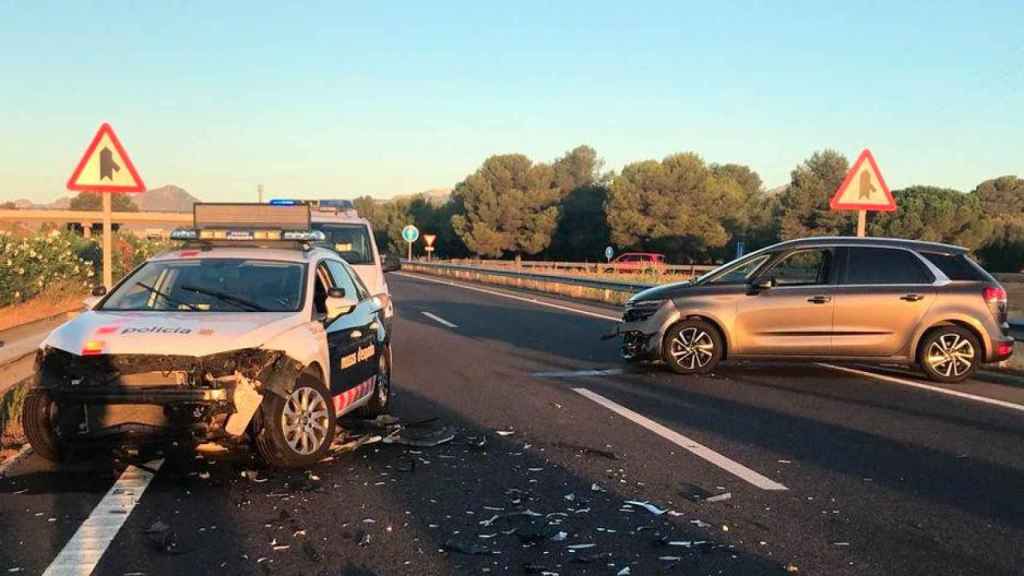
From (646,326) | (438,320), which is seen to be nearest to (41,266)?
(438,320)

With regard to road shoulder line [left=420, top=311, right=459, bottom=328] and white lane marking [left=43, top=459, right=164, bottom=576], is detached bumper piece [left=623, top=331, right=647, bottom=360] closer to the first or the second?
road shoulder line [left=420, top=311, right=459, bottom=328]

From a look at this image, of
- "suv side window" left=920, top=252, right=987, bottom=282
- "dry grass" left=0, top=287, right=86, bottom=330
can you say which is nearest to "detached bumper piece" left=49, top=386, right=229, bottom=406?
"suv side window" left=920, top=252, right=987, bottom=282

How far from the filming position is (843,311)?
10164 mm

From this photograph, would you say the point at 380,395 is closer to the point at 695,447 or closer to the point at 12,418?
the point at 695,447

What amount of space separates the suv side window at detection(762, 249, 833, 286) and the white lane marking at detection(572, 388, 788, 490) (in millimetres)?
3084

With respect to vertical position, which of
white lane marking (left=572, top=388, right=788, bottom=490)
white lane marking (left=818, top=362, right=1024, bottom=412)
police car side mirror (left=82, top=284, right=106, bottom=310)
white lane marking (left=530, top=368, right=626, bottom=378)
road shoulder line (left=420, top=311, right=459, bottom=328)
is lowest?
road shoulder line (left=420, top=311, right=459, bottom=328)

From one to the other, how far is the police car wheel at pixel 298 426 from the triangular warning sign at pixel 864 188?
9068mm

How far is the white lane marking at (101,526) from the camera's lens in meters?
4.18

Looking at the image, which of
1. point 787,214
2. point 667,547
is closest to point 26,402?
point 667,547

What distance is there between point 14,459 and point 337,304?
2552 mm

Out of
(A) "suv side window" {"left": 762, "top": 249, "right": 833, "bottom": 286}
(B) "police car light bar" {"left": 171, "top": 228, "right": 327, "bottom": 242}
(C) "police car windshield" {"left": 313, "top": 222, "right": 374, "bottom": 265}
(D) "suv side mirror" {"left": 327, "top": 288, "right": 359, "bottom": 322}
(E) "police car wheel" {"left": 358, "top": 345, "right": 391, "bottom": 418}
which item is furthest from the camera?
(C) "police car windshield" {"left": 313, "top": 222, "right": 374, "bottom": 265}

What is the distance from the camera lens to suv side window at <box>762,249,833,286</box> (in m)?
10.4

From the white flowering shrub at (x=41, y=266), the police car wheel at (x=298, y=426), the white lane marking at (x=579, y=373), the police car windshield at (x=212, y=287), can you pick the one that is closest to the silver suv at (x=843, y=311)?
the white lane marking at (x=579, y=373)

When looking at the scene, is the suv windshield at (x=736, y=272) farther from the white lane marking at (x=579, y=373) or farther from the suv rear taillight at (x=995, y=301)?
the suv rear taillight at (x=995, y=301)
